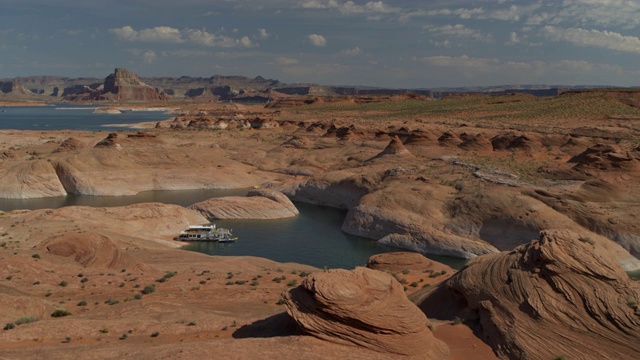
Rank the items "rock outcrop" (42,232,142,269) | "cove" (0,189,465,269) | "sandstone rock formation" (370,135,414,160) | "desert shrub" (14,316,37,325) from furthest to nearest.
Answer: "sandstone rock formation" (370,135,414,160)
"cove" (0,189,465,269)
"rock outcrop" (42,232,142,269)
"desert shrub" (14,316,37,325)

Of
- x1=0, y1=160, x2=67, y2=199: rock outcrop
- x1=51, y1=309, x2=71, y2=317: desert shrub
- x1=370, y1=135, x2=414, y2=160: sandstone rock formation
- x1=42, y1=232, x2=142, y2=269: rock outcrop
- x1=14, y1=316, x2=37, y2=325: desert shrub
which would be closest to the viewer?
x1=14, y1=316, x2=37, y2=325: desert shrub

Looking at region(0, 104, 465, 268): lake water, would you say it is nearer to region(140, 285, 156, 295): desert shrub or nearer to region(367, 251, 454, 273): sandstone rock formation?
region(367, 251, 454, 273): sandstone rock formation

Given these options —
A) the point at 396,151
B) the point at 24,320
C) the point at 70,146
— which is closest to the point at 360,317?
the point at 24,320

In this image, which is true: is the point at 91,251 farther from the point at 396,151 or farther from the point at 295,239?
the point at 396,151

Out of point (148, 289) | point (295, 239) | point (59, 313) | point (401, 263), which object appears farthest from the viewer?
point (295, 239)

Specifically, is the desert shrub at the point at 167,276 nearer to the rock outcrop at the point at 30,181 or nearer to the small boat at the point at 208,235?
the small boat at the point at 208,235

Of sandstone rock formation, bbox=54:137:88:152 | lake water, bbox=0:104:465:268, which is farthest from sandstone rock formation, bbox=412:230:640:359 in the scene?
sandstone rock formation, bbox=54:137:88:152
